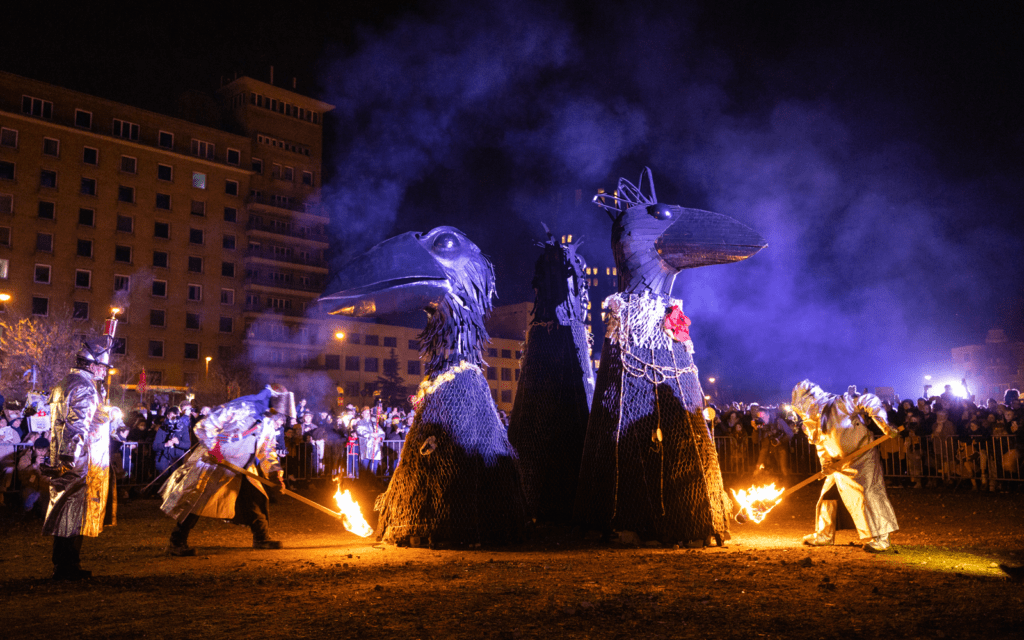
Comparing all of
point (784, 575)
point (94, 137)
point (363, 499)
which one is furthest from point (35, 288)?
point (784, 575)

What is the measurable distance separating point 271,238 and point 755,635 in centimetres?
6318

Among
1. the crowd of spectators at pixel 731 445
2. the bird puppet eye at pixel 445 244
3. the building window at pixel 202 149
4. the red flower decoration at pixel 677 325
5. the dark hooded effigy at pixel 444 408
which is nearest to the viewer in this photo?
the dark hooded effigy at pixel 444 408

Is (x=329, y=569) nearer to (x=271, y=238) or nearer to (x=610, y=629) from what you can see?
(x=610, y=629)

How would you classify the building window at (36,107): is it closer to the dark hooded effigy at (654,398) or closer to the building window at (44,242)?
the building window at (44,242)

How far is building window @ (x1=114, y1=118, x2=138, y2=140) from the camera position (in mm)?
56750

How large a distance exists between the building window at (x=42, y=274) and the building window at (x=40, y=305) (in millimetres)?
1161

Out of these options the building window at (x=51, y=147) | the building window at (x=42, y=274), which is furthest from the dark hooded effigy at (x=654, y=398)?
the building window at (x=51, y=147)

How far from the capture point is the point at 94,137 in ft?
181

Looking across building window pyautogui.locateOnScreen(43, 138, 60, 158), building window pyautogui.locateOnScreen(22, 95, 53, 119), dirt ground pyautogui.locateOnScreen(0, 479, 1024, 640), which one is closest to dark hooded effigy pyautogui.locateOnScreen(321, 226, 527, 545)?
dirt ground pyautogui.locateOnScreen(0, 479, 1024, 640)

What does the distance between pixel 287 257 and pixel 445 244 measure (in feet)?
194

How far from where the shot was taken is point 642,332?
8.55 meters

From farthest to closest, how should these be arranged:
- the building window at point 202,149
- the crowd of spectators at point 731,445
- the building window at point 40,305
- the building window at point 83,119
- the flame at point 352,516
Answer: the building window at point 202,149
the building window at point 83,119
the building window at point 40,305
the crowd of spectators at point 731,445
the flame at point 352,516

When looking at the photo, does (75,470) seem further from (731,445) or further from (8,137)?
(8,137)

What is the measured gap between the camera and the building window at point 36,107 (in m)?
→ 52.2
